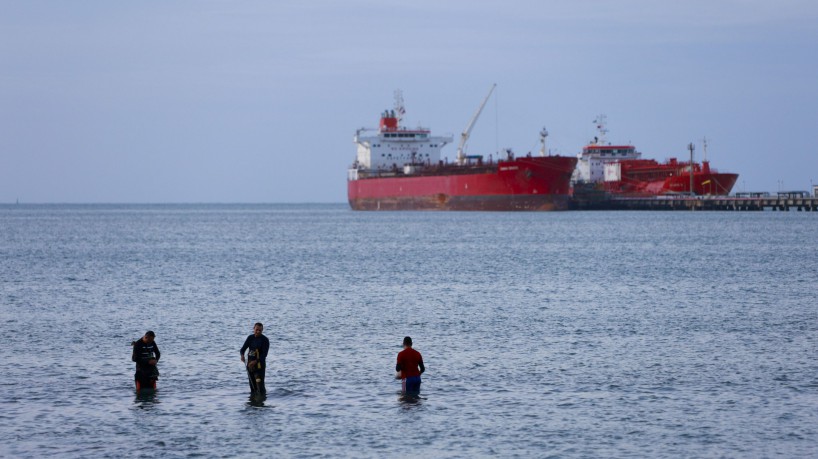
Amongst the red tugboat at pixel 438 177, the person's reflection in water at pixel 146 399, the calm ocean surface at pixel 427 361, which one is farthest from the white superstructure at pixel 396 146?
the person's reflection in water at pixel 146 399

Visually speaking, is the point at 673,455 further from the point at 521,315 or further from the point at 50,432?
the point at 521,315

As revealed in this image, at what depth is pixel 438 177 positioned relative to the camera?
110 metres

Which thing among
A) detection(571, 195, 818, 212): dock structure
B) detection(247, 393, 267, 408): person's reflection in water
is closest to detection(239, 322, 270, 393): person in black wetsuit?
detection(247, 393, 267, 408): person's reflection in water

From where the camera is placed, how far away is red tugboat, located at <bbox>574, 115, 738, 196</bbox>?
126125 mm

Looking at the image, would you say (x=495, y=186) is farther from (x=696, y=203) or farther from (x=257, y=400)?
(x=257, y=400)

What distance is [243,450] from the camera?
1582 centimetres

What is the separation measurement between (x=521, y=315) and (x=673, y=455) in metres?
15.7

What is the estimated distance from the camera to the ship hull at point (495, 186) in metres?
101

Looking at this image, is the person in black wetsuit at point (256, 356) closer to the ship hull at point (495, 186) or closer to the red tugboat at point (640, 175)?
the ship hull at point (495, 186)

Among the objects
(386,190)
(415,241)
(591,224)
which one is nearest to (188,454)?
(415,241)

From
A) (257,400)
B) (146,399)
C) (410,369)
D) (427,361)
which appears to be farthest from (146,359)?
(427,361)

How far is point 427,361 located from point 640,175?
110487 millimetres

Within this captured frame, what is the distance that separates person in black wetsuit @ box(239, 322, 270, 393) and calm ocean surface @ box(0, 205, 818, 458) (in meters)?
0.52

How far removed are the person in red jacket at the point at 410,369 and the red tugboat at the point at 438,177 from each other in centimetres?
8108
